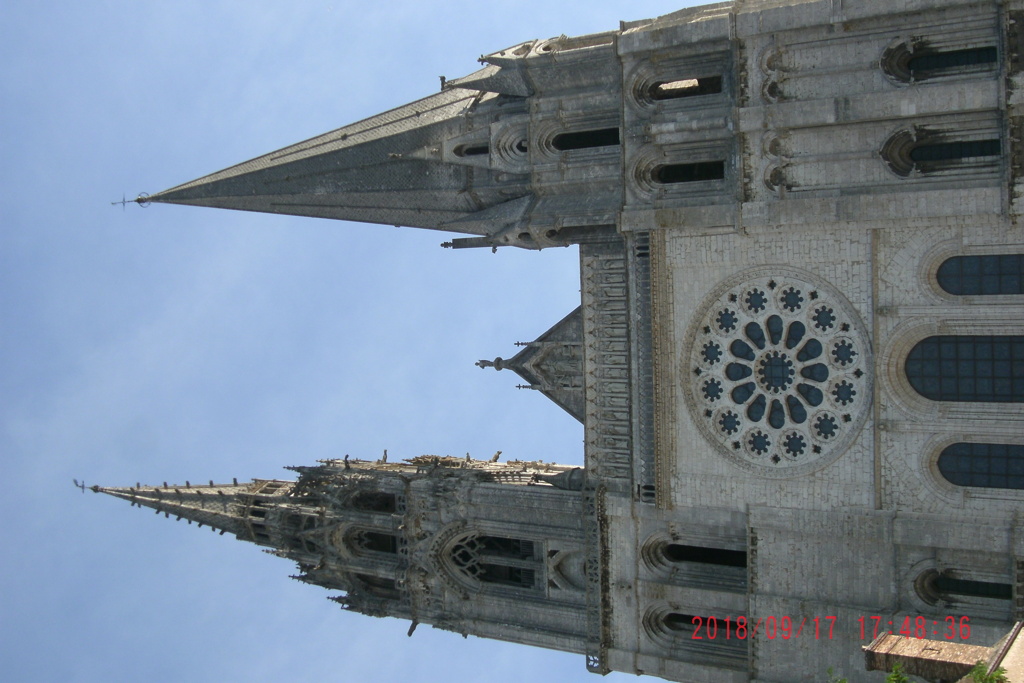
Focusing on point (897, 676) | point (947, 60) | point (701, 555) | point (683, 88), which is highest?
point (683, 88)

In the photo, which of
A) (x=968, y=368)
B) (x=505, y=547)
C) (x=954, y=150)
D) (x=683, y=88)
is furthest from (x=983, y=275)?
(x=505, y=547)

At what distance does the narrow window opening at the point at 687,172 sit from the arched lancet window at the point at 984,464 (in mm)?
6910

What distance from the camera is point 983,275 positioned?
22.1 m

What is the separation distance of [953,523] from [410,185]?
13313 millimetres

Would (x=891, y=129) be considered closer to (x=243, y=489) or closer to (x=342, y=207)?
(x=342, y=207)

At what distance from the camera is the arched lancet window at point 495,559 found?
28.6m

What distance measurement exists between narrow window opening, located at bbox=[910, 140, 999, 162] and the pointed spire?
61.0ft

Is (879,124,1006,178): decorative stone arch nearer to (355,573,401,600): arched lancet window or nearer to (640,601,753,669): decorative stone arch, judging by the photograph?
(640,601,753,669): decorative stone arch

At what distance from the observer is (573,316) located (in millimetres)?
27516

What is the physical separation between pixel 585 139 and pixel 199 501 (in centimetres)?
1452

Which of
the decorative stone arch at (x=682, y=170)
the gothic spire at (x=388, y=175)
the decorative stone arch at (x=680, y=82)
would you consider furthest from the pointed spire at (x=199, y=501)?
the decorative stone arch at (x=680, y=82)

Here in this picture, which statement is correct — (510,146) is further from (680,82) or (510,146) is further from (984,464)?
(984,464)

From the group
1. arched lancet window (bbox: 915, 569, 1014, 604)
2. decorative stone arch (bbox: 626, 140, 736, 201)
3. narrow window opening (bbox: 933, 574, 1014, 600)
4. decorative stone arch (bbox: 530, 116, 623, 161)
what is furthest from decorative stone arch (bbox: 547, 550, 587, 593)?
decorative stone arch (bbox: 530, 116, 623, 161)

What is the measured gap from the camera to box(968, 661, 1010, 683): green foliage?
15.4m
